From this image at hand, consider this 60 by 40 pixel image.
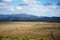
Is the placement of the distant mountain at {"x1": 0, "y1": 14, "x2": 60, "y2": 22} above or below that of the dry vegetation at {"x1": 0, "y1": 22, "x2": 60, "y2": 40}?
above

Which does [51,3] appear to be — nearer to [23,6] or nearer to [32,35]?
[23,6]

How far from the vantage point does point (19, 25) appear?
5.91 feet

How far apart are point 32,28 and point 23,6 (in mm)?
316

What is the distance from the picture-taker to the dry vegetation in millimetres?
1787

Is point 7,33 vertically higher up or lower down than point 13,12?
lower down

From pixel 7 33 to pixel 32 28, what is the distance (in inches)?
13.3

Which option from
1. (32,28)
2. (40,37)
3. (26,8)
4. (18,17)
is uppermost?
(26,8)

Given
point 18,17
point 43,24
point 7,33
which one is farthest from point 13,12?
point 43,24

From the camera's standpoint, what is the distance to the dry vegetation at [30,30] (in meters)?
1.79

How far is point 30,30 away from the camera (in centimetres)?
179

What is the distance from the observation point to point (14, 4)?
5.89 feet

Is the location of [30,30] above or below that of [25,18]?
below

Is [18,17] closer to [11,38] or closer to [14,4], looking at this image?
[14,4]

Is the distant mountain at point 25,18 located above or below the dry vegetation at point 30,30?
above
